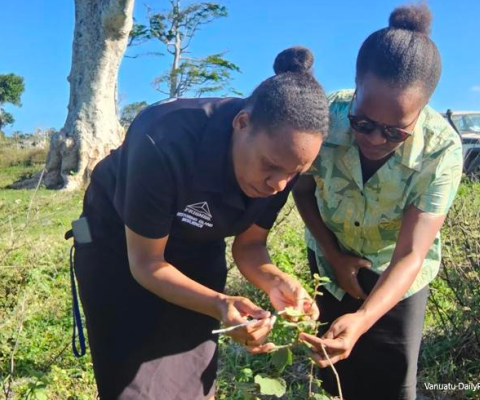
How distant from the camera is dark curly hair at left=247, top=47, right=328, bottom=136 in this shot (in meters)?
1.53

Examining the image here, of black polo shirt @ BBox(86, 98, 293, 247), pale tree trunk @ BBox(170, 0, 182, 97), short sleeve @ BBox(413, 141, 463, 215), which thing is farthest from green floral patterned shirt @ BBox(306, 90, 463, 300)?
pale tree trunk @ BBox(170, 0, 182, 97)

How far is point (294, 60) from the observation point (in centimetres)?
185

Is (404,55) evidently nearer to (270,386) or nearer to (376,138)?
(376,138)

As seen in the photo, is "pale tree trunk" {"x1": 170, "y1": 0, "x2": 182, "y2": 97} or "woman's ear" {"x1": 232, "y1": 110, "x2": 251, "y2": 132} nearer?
"woman's ear" {"x1": 232, "y1": 110, "x2": 251, "y2": 132}

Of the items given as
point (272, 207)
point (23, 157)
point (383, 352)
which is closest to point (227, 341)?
point (383, 352)

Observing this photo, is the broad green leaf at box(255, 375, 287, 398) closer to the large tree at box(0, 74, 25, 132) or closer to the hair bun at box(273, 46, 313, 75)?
the hair bun at box(273, 46, 313, 75)

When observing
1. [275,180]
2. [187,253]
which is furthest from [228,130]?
[187,253]

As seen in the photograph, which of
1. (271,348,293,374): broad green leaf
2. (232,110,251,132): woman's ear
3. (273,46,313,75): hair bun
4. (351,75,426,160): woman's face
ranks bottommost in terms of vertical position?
(271,348,293,374): broad green leaf

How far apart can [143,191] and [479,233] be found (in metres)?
2.37

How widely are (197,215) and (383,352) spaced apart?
1.03m

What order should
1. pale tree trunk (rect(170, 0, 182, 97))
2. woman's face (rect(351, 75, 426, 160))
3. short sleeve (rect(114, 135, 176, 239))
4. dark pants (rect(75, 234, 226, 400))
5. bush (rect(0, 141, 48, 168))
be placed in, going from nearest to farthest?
short sleeve (rect(114, 135, 176, 239)) < woman's face (rect(351, 75, 426, 160)) < dark pants (rect(75, 234, 226, 400)) < bush (rect(0, 141, 48, 168)) < pale tree trunk (rect(170, 0, 182, 97))

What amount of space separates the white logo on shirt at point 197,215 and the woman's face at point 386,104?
1.85 feet

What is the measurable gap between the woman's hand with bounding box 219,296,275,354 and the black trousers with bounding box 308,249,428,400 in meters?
0.78

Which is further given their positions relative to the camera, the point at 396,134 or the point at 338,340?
the point at 396,134
